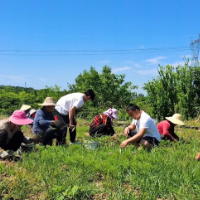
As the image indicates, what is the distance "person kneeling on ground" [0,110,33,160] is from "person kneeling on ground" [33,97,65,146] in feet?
2.56

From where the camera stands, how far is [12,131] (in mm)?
4660

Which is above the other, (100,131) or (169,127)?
(169,127)

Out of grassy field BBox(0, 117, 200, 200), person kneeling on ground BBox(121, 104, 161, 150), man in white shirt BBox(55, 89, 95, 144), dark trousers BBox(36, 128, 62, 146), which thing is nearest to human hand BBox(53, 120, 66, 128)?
dark trousers BBox(36, 128, 62, 146)

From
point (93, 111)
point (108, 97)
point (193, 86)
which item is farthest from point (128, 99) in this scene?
point (193, 86)

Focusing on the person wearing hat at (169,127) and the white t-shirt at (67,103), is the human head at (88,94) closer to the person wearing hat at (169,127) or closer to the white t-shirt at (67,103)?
the white t-shirt at (67,103)

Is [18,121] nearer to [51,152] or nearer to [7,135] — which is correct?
[7,135]

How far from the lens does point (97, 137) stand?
6559 mm

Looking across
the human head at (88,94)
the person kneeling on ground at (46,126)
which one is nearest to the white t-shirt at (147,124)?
the human head at (88,94)

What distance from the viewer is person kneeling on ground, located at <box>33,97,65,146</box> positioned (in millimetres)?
5496

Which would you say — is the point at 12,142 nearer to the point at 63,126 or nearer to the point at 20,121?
the point at 20,121

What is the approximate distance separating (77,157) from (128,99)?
11.7 meters

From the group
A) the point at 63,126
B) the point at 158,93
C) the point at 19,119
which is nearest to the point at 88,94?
the point at 63,126

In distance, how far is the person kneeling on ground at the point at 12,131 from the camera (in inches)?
174

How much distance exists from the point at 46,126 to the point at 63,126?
0.38m
